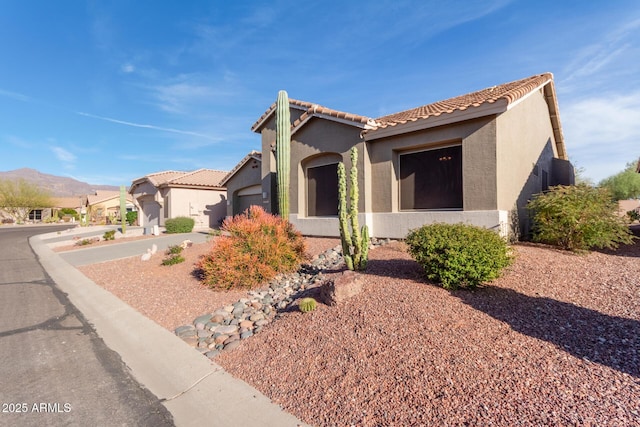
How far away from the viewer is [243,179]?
65.6ft

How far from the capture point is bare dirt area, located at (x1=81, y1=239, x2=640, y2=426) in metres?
2.85

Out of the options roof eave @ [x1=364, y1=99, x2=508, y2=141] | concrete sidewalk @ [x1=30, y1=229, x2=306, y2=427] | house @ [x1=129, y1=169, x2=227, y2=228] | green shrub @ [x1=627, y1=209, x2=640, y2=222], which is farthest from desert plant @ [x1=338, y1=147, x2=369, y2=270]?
house @ [x1=129, y1=169, x2=227, y2=228]

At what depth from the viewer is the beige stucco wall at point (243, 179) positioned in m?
19.0

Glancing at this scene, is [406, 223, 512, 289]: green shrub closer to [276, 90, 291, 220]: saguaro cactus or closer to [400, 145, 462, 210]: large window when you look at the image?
[400, 145, 462, 210]: large window

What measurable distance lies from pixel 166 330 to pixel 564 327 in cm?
585

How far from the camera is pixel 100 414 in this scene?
3.31 meters

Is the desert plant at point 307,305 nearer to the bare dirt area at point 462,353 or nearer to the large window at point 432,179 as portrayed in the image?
the bare dirt area at point 462,353

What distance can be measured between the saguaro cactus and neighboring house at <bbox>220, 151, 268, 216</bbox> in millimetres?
5221

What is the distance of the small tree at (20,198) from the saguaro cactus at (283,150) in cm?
5756

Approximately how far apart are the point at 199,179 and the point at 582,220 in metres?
25.7

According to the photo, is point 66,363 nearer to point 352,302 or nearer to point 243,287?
point 243,287

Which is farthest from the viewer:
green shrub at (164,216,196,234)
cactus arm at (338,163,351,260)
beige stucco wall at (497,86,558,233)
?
green shrub at (164,216,196,234)

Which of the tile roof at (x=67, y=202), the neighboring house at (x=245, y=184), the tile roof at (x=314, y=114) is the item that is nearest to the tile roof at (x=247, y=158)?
the neighboring house at (x=245, y=184)

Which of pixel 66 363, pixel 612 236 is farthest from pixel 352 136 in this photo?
pixel 66 363
